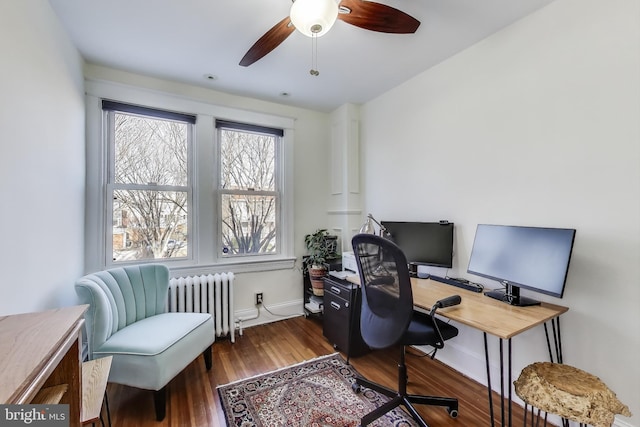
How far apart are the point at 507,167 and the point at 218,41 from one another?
91.6 inches

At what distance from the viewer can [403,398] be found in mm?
1668

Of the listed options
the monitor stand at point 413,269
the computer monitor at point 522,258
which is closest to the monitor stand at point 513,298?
the computer monitor at point 522,258

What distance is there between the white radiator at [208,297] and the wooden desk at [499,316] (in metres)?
1.83

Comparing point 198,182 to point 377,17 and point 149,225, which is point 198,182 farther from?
point 377,17

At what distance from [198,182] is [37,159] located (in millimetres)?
1296

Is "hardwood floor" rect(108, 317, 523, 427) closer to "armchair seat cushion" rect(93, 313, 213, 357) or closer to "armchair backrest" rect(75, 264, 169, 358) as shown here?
"armchair seat cushion" rect(93, 313, 213, 357)

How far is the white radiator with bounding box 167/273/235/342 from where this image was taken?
8.14 ft

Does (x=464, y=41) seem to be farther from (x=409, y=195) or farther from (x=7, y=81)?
(x=7, y=81)

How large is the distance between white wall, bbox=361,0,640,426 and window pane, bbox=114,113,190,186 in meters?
2.47

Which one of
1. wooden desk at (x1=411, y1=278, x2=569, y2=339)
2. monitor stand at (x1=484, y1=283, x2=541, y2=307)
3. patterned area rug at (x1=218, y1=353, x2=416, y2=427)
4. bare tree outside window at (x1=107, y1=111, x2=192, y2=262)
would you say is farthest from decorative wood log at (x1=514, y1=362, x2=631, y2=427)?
bare tree outside window at (x1=107, y1=111, x2=192, y2=262)

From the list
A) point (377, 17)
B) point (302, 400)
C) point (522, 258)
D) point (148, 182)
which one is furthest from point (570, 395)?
point (148, 182)

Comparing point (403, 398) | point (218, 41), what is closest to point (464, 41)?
point (218, 41)

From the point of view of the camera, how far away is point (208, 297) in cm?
262

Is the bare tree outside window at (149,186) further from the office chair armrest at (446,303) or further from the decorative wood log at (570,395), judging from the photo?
the decorative wood log at (570,395)
